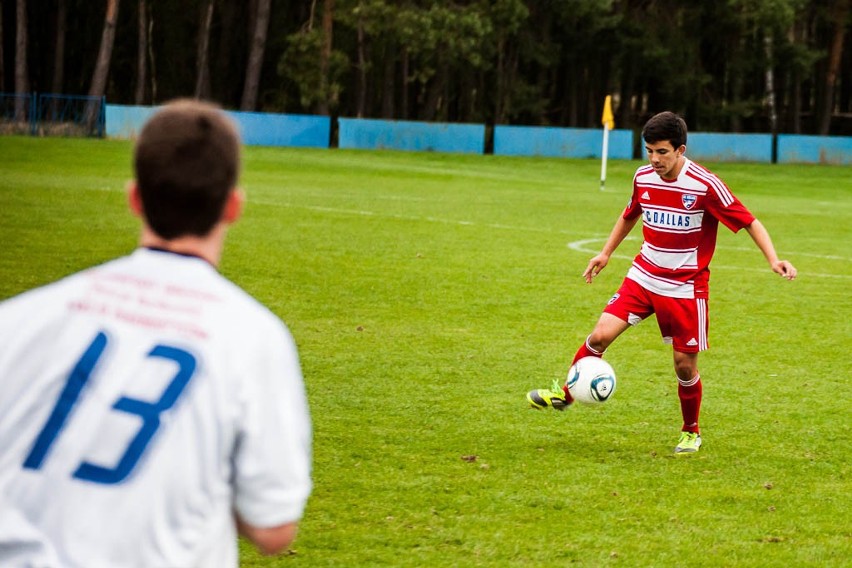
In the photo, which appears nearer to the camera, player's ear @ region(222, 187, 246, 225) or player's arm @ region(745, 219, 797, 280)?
player's ear @ region(222, 187, 246, 225)

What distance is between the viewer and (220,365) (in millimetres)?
2098

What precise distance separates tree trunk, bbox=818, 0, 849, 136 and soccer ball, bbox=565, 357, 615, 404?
54.1 m

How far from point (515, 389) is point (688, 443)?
1708 millimetres

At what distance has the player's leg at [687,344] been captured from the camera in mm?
6992

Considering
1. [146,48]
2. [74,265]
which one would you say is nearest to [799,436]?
[74,265]

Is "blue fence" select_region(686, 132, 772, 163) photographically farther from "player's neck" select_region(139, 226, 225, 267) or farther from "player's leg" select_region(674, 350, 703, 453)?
"player's neck" select_region(139, 226, 225, 267)

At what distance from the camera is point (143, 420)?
82.2 inches

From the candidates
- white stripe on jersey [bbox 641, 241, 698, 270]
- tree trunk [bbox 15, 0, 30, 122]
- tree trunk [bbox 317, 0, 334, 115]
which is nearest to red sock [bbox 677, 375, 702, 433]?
white stripe on jersey [bbox 641, 241, 698, 270]

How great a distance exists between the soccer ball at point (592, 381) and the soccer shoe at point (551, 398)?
8.4 inches

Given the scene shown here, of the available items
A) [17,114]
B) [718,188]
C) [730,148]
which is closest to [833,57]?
[730,148]

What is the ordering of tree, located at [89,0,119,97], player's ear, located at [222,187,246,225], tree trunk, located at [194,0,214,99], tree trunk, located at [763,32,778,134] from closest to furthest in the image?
player's ear, located at [222,187,246,225], tree, located at [89,0,119,97], tree trunk, located at [194,0,214,99], tree trunk, located at [763,32,778,134]

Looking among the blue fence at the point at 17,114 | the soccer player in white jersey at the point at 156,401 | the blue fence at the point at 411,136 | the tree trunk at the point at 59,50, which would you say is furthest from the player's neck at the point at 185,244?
the tree trunk at the point at 59,50

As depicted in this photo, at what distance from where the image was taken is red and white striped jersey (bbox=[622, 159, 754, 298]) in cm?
696

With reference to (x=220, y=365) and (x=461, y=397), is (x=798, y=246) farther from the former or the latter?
(x=220, y=365)
